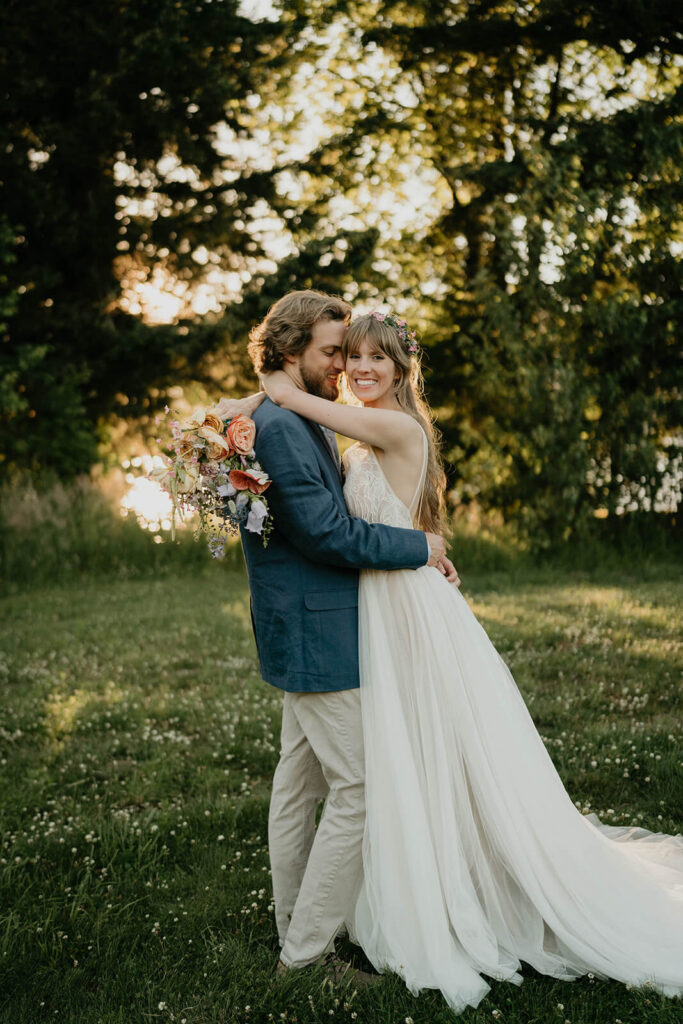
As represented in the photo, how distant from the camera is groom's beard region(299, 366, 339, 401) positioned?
143 inches

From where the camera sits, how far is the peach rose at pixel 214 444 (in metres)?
3.13

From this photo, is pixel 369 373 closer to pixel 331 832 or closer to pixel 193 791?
pixel 331 832

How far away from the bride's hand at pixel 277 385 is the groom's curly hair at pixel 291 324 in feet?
0.20

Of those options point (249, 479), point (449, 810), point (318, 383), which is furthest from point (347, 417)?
point (449, 810)

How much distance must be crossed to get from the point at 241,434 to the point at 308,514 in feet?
1.26

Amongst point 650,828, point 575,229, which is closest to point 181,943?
point 650,828

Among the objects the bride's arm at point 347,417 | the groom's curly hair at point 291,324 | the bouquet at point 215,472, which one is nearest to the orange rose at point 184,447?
the bouquet at point 215,472

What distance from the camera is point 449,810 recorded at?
3.33m

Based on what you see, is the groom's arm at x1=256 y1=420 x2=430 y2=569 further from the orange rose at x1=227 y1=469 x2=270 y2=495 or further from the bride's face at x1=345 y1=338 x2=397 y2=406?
the bride's face at x1=345 y1=338 x2=397 y2=406

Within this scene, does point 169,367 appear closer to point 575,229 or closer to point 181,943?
point 575,229

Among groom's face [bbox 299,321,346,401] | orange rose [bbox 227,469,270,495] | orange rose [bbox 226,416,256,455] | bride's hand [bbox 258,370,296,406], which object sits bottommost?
orange rose [bbox 227,469,270,495]

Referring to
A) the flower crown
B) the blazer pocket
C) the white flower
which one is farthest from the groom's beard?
the blazer pocket

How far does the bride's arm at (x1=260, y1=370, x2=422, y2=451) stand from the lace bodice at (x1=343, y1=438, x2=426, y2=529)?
12cm

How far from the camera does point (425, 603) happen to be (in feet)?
11.5
